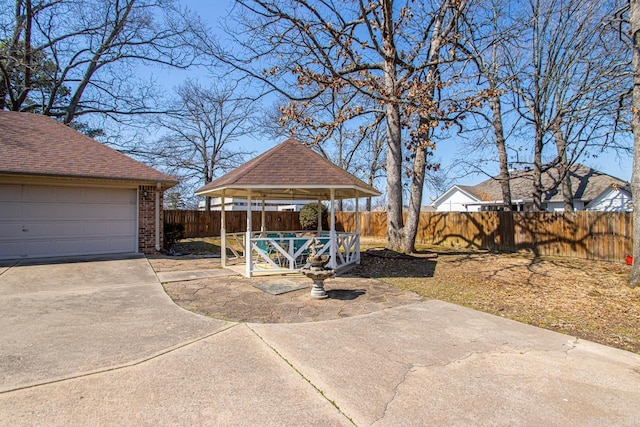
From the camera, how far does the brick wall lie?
40.5 ft

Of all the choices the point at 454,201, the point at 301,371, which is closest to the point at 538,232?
the point at 301,371

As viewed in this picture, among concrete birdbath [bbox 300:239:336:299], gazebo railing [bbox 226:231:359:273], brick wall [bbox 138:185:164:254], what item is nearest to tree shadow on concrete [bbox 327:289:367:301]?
concrete birdbath [bbox 300:239:336:299]

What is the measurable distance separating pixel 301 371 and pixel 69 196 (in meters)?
11.1

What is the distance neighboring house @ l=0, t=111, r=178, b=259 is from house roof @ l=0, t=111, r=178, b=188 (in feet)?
0.07

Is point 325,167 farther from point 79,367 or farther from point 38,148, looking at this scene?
point 38,148

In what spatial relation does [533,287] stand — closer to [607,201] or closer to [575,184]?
[607,201]

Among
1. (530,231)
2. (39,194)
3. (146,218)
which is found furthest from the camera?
(530,231)

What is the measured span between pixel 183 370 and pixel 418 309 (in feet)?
13.2

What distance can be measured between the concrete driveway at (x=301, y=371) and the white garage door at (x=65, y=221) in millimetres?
6160

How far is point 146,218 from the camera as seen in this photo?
490 inches

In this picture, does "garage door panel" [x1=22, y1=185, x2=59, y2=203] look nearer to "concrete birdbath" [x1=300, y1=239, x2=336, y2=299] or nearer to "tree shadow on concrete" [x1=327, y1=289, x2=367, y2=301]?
"concrete birdbath" [x1=300, y1=239, x2=336, y2=299]

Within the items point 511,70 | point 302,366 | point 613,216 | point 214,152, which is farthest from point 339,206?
point 302,366

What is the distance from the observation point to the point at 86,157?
11.8m

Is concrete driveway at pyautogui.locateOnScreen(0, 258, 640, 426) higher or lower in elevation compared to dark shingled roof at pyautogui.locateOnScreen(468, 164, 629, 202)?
lower
